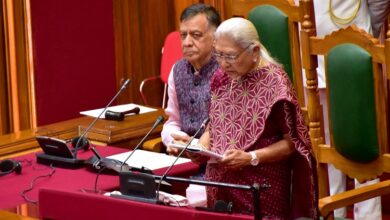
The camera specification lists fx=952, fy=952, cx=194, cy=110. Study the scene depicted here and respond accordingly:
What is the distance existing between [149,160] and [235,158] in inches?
31.6

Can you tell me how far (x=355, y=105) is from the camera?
12.2 feet

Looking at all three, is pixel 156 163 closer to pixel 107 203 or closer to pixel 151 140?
pixel 151 140

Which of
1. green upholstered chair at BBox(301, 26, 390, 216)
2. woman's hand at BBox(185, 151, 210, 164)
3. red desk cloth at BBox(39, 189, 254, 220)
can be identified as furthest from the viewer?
green upholstered chair at BBox(301, 26, 390, 216)

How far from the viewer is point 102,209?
3010mm

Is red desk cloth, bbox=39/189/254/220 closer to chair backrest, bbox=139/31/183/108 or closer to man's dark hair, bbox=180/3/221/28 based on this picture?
man's dark hair, bbox=180/3/221/28

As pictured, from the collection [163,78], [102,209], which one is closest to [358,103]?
[102,209]

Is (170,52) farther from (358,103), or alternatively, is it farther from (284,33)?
(358,103)

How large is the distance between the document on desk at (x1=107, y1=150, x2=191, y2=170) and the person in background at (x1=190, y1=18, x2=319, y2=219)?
47cm

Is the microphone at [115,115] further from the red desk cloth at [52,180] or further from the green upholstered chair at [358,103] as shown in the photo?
the green upholstered chair at [358,103]

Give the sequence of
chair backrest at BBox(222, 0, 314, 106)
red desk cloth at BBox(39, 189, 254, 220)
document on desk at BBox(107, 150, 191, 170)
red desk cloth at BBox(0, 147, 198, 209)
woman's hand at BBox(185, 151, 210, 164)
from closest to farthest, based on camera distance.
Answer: red desk cloth at BBox(39, 189, 254, 220) → woman's hand at BBox(185, 151, 210, 164) → red desk cloth at BBox(0, 147, 198, 209) → document on desk at BBox(107, 150, 191, 170) → chair backrest at BBox(222, 0, 314, 106)

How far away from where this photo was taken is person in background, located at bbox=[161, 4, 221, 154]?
12.9 feet

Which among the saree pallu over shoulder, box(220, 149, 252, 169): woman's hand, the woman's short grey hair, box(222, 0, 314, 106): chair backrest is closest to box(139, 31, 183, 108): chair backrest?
box(222, 0, 314, 106): chair backrest

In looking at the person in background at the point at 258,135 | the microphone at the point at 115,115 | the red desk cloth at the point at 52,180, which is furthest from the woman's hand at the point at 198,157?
the microphone at the point at 115,115

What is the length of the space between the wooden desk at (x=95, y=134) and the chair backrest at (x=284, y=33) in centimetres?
69
